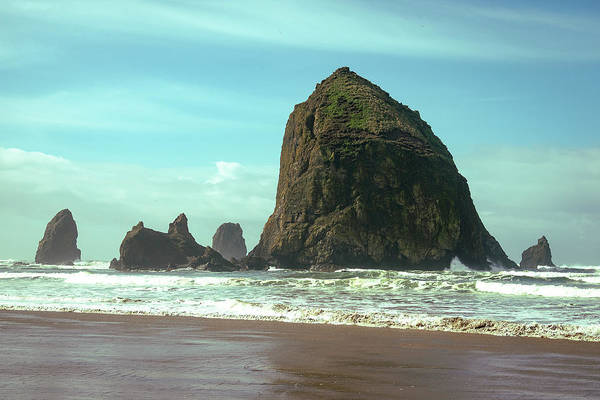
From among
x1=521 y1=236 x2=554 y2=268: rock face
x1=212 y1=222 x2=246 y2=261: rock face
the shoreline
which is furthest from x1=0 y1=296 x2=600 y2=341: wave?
x1=212 y1=222 x2=246 y2=261: rock face

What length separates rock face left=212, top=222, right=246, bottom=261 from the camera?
528ft

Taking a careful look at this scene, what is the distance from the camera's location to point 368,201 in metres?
66.5

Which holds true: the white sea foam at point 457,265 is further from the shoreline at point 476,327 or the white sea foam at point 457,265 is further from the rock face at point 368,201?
the shoreline at point 476,327

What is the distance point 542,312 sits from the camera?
16.0m

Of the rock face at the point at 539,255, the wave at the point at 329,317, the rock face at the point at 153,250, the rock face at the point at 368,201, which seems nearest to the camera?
the wave at the point at 329,317

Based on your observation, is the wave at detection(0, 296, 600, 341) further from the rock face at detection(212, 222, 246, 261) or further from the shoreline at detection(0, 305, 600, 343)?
the rock face at detection(212, 222, 246, 261)

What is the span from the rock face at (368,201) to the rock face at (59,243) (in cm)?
6643

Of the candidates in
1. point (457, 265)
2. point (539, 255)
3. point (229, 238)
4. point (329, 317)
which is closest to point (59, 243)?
point (229, 238)

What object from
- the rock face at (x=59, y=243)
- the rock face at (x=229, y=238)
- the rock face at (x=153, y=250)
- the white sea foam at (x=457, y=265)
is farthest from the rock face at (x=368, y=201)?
the rock face at (x=229, y=238)

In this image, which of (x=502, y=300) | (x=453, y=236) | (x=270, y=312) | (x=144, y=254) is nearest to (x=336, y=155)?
(x=453, y=236)

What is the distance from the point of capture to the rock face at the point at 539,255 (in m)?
107

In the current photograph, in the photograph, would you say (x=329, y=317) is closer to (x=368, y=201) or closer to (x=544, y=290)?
(x=544, y=290)

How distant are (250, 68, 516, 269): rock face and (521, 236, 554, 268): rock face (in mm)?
36252

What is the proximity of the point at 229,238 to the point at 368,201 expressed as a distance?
100 m
